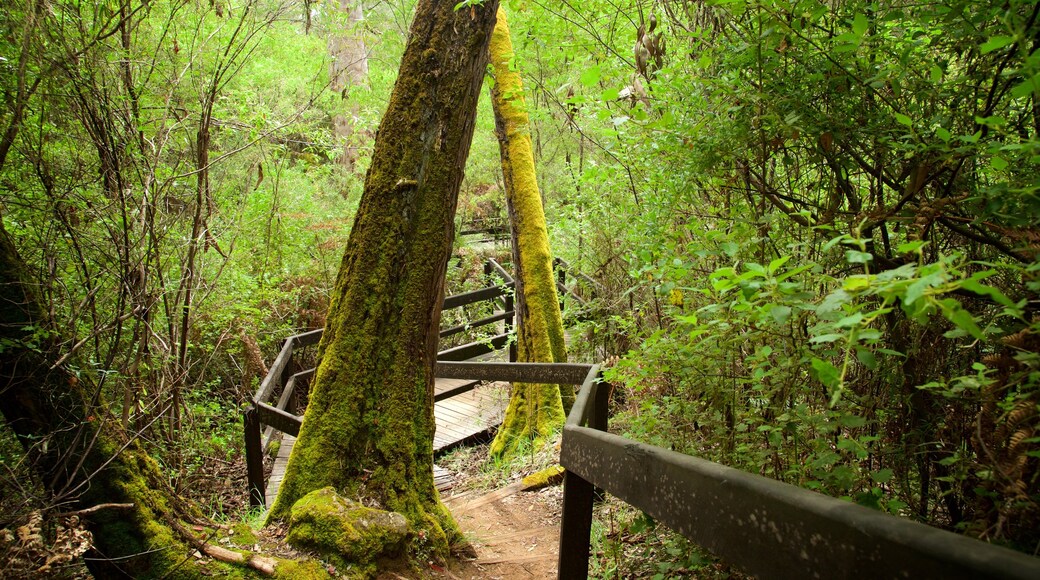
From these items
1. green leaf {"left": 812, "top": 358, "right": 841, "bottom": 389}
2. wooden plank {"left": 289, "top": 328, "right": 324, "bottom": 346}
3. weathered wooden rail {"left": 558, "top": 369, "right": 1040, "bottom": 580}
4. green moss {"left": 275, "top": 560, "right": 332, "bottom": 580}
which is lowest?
green moss {"left": 275, "top": 560, "right": 332, "bottom": 580}

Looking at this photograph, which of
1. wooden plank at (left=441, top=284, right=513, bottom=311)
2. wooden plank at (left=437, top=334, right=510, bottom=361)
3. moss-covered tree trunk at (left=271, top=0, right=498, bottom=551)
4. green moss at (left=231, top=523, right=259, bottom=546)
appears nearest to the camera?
green moss at (left=231, top=523, right=259, bottom=546)

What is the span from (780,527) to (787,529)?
22 mm

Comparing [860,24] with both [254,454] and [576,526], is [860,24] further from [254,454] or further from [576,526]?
[254,454]

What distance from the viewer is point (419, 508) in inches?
151

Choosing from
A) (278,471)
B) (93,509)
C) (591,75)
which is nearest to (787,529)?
(591,75)

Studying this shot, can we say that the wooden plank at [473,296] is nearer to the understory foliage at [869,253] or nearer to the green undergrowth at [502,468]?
the green undergrowth at [502,468]

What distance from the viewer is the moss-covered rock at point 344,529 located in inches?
126

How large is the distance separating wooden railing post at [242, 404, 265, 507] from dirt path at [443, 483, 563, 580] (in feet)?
5.95

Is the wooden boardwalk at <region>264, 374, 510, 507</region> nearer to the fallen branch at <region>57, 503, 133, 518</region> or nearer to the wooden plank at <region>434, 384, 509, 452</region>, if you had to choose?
the wooden plank at <region>434, 384, 509, 452</region>

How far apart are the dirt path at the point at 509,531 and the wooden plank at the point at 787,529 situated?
2.28 metres

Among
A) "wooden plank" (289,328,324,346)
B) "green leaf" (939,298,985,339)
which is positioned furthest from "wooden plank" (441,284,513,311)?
"green leaf" (939,298,985,339)

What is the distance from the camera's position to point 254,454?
575 centimetres

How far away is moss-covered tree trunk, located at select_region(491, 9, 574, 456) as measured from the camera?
7344 millimetres

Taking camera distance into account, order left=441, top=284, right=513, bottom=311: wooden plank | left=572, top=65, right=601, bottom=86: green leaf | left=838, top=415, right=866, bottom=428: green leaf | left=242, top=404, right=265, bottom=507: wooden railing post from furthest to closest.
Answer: left=441, top=284, right=513, bottom=311: wooden plank
left=242, top=404, right=265, bottom=507: wooden railing post
left=572, top=65, right=601, bottom=86: green leaf
left=838, top=415, right=866, bottom=428: green leaf
